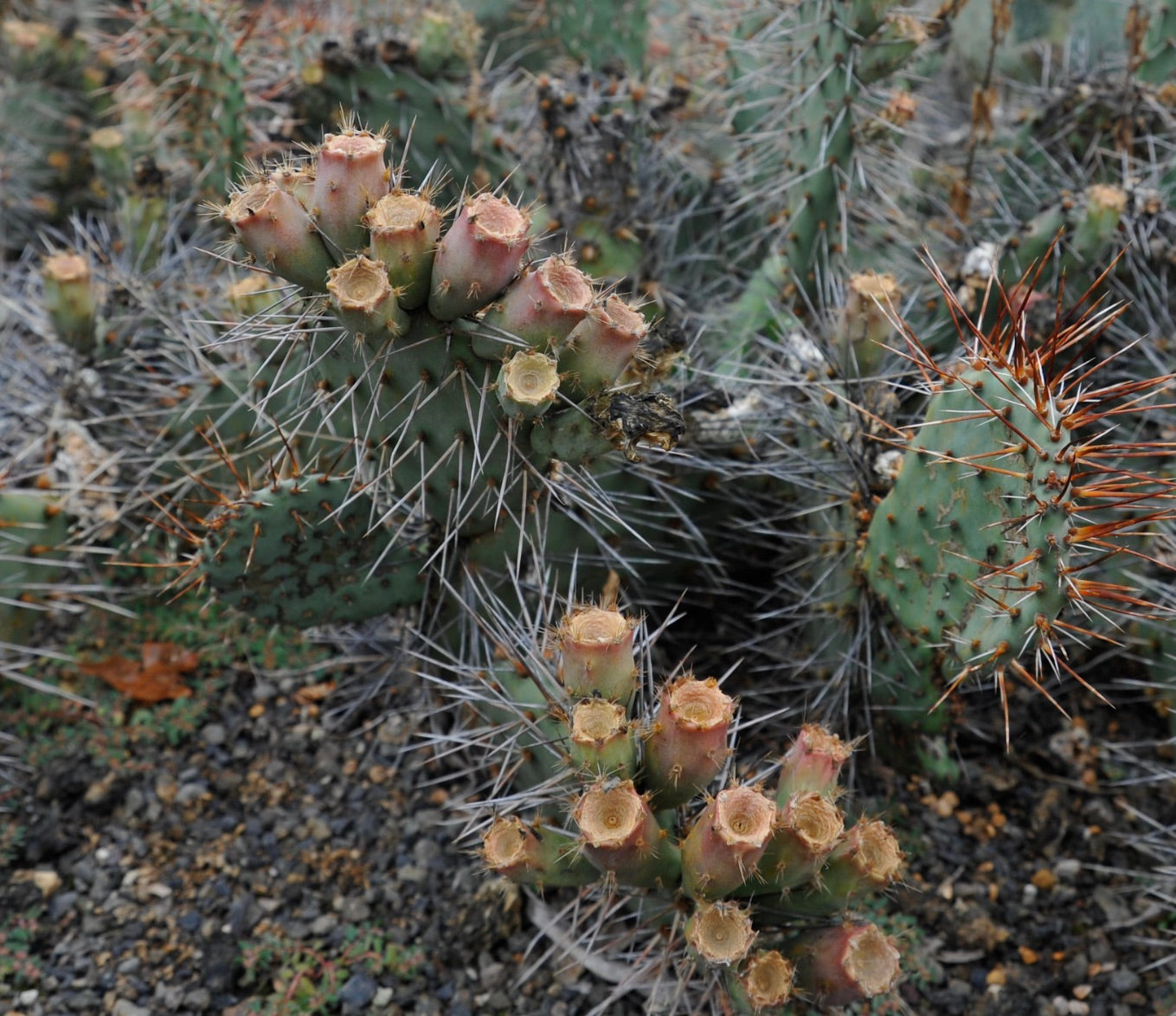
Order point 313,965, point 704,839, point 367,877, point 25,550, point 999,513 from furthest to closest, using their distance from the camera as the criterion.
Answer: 1. point 25,550
2. point 367,877
3. point 313,965
4. point 999,513
5. point 704,839

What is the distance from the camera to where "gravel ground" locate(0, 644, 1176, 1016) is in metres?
2.11

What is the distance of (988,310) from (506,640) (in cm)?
137

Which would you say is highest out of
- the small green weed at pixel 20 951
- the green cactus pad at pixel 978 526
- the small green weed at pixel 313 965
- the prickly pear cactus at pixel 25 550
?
the green cactus pad at pixel 978 526

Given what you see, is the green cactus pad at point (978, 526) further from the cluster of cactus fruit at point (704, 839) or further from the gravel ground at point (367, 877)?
the gravel ground at point (367, 877)

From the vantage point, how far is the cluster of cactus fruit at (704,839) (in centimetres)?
156

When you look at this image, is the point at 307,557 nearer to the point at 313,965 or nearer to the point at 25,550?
the point at 313,965

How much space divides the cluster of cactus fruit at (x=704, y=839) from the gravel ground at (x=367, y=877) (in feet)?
1.48

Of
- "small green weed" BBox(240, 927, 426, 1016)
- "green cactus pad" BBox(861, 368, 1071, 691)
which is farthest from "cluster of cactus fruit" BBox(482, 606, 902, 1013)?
"small green weed" BBox(240, 927, 426, 1016)

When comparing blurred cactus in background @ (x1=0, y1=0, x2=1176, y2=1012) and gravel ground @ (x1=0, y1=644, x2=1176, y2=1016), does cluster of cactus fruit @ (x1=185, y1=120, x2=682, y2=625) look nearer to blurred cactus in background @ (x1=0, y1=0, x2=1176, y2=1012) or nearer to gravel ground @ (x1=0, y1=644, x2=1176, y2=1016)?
blurred cactus in background @ (x1=0, y1=0, x2=1176, y2=1012)

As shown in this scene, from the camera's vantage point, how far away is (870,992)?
1.62 meters

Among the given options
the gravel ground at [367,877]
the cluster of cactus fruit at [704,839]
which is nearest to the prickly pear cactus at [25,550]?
the gravel ground at [367,877]

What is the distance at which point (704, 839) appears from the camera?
5.11 feet

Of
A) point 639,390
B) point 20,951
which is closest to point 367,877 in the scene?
point 20,951

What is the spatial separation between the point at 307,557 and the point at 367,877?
739 millimetres
